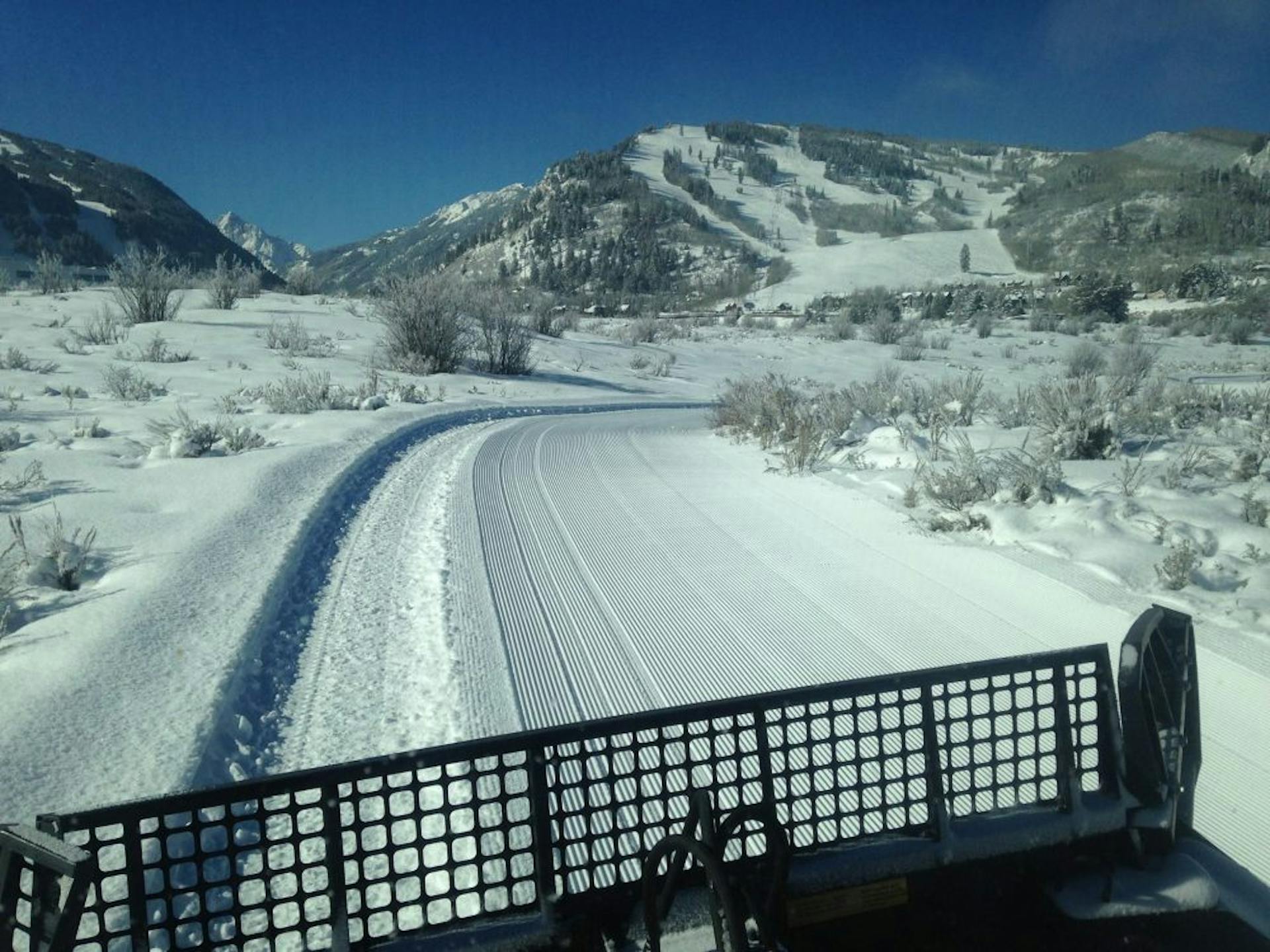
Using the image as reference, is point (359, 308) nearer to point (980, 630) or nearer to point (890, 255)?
point (980, 630)

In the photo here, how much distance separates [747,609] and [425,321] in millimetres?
15945

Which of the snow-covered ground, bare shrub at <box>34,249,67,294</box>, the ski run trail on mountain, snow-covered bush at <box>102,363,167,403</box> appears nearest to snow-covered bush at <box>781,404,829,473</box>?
the snow-covered ground

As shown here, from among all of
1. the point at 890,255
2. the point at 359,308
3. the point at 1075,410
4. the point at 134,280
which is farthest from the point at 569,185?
the point at 1075,410

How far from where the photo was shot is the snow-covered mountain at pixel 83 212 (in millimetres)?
61844

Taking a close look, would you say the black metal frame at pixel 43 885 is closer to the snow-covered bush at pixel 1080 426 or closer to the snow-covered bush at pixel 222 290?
the snow-covered bush at pixel 1080 426

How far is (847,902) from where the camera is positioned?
1.94 metres

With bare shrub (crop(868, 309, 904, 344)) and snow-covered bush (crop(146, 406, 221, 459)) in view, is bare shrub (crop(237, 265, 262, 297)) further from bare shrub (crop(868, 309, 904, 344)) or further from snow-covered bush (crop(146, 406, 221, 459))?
snow-covered bush (crop(146, 406, 221, 459))

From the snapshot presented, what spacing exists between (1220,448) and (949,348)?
69.6 feet

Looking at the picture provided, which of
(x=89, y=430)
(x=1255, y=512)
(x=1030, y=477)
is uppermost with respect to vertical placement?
(x=89, y=430)

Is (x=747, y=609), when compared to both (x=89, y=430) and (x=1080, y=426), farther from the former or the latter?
(x=89, y=430)

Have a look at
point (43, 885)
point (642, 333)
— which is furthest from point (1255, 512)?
point (642, 333)

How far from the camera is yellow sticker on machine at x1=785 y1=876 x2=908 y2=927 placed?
189 cm

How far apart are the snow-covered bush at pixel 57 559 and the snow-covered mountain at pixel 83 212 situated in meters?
53.3

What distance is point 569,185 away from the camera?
413ft
